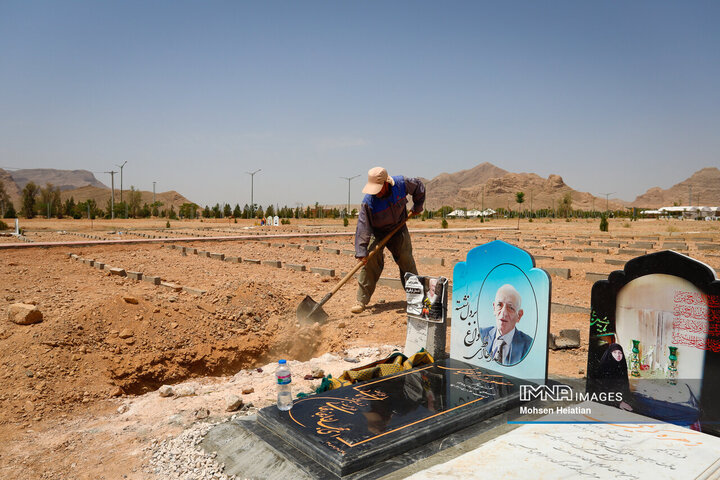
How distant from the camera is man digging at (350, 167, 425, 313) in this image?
5.80m

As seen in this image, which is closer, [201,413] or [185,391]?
[201,413]

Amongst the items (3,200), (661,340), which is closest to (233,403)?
(661,340)

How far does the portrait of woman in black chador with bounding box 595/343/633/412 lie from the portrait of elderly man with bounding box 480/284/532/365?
0.58 metres

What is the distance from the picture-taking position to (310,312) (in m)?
6.17

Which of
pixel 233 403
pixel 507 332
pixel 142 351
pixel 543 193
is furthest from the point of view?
pixel 543 193

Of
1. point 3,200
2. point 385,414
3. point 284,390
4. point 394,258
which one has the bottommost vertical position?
point 385,414

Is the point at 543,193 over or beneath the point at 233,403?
over

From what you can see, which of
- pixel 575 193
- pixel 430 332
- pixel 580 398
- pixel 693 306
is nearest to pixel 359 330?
pixel 430 332

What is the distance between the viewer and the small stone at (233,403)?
3.62 metres

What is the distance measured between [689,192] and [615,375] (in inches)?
6617

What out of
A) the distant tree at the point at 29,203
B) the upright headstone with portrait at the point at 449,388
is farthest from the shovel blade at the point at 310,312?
the distant tree at the point at 29,203

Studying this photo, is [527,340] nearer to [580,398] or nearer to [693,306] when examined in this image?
[580,398]

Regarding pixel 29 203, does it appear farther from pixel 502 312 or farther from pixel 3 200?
pixel 502 312

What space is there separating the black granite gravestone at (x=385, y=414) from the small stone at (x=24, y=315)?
3687 millimetres
